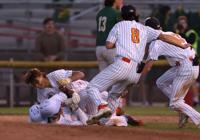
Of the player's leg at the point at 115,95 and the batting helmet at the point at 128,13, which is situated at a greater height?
the batting helmet at the point at 128,13

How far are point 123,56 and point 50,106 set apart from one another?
129cm

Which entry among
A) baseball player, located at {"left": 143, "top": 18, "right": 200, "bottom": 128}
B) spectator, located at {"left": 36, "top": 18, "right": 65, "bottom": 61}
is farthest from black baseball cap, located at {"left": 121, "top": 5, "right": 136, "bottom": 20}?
spectator, located at {"left": 36, "top": 18, "right": 65, "bottom": 61}

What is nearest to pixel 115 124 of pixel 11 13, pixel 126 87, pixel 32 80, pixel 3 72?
pixel 126 87

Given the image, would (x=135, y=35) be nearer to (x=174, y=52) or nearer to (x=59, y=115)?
(x=174, y=52)

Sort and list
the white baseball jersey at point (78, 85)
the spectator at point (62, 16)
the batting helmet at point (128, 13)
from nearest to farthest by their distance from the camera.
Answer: the batting helmet at point (128, 13), the white baseball jersey at point (78, 85), the spectator at point (62, 16)

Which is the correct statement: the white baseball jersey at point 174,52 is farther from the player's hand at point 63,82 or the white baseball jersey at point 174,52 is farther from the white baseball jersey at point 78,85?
the player's hand at point 63,82

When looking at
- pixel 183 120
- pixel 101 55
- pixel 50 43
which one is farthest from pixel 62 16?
pixel 183 120

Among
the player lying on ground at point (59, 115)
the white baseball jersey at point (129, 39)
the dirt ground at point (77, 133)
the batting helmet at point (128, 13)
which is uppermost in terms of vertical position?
the batting helmet at point (128, 13)

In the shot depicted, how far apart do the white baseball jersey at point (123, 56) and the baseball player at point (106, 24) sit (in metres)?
2.44

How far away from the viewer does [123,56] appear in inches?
436

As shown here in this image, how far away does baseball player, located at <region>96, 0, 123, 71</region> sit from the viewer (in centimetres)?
1375

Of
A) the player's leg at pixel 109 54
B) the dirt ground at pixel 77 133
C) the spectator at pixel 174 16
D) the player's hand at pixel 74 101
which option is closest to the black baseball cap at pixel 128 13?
the player's hand at pixel 74 101

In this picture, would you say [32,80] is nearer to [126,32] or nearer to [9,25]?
[126,32]

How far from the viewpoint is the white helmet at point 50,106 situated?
11.3 meters
